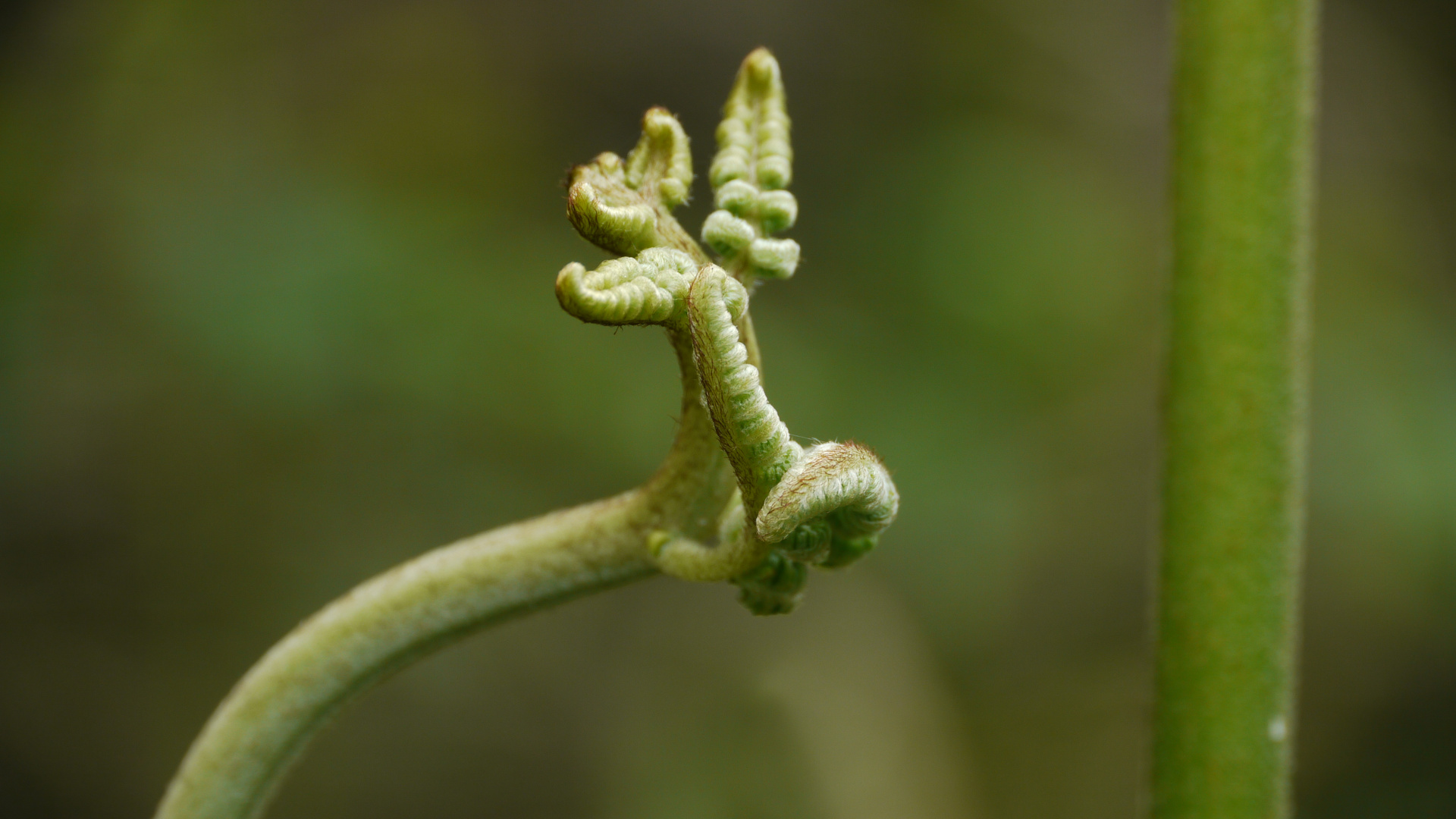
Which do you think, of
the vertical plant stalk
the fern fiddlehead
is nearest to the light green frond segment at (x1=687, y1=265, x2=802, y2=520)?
the fern fiddlehead

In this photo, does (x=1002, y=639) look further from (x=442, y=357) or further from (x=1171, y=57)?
(x=1171, y=57)

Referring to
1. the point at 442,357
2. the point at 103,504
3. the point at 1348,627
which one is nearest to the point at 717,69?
the point at 442,357

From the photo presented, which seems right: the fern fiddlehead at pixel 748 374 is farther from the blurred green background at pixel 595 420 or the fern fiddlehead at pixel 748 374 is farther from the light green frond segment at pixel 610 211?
the blurred green background at pixel 595 420

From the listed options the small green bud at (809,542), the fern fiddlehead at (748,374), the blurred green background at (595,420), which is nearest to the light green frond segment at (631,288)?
the fern fiddlehead at (748,374)

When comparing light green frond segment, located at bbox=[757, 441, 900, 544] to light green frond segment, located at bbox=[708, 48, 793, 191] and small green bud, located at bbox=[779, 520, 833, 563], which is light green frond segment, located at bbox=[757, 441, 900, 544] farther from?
light green frond segment, located at bbox=[708, 48, 793, 191]

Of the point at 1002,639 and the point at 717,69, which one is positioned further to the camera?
the point at 717,69


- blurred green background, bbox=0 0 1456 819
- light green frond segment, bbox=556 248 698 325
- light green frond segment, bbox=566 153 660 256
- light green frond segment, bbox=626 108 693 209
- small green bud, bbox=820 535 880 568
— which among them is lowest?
small green bud, bbox=820 535 880 568

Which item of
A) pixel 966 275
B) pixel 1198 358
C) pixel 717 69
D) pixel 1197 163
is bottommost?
pixel 1198 358

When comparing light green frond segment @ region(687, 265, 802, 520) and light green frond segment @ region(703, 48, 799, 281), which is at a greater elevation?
light green frond segment @ region(703, 48, 799, 281)
